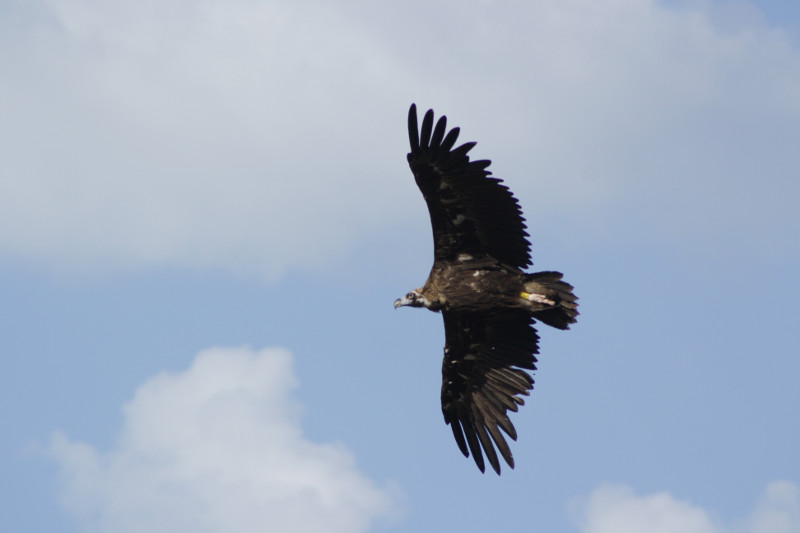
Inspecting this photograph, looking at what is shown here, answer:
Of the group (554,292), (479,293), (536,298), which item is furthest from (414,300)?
(554,292)

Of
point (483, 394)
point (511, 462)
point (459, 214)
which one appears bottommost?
point (511, 462)

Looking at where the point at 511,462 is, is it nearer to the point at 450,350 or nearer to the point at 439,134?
the point at 450,350

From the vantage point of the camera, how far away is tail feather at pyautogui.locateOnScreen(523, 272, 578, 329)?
17.8 m

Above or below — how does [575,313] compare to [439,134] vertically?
below

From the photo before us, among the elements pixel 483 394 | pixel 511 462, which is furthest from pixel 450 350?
pixel 511 462

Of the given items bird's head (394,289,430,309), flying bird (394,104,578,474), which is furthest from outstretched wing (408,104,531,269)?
bird's head (394,289,430,309)

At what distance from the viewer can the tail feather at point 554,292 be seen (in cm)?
1784

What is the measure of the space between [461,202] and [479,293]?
4.86 ft

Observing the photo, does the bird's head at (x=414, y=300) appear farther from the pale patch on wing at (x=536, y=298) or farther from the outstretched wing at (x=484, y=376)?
the pale patch on wing at (x=536, y=298)

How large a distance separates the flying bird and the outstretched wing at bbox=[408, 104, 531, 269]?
15 millimetres

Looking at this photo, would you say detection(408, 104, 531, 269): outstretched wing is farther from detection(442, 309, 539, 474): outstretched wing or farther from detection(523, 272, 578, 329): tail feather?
detection(442, 309, 539, 474): outstretched wing

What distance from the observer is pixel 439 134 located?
56.5 ft

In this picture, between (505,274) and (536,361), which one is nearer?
(505,274)

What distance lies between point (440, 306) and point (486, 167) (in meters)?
2.66
